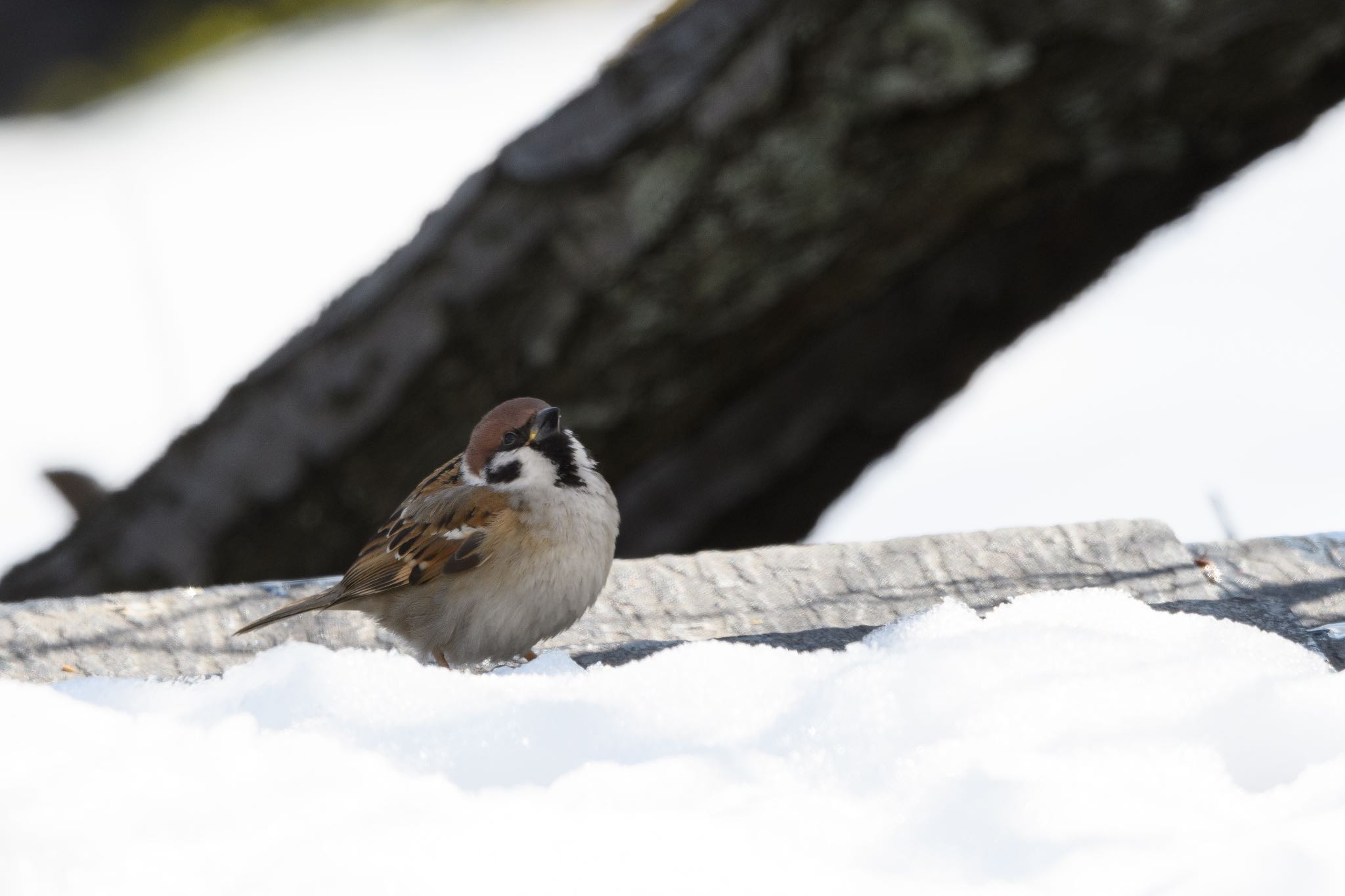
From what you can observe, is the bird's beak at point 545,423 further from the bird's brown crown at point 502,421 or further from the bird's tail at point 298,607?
the bird's tail at point 298,607

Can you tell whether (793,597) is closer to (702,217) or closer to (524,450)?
(524,450)

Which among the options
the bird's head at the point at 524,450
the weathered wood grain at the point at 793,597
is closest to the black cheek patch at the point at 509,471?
the bird's head at the point at 524,450

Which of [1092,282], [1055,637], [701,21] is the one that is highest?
[701,21]

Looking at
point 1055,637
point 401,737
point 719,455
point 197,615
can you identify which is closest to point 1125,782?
point 1055,637

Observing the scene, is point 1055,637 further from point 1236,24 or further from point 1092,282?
point 1092,282

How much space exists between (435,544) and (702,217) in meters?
0.87

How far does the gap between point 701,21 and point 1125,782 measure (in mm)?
1692

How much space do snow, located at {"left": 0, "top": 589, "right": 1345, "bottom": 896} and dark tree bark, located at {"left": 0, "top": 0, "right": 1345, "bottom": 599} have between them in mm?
1272

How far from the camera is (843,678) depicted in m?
1.28

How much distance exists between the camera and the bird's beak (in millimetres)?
1940

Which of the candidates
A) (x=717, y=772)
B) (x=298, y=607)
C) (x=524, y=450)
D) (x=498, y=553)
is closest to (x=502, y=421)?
(x=524, y=450)

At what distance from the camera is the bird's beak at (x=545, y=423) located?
1.94 m

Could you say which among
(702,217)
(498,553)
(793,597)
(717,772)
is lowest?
(717,772)

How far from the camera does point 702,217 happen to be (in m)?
2.52
